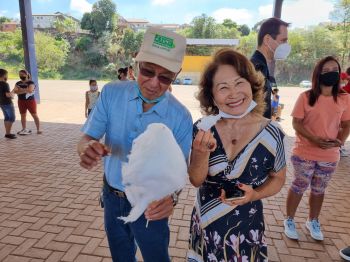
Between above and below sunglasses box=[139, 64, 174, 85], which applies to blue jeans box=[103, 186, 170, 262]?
below

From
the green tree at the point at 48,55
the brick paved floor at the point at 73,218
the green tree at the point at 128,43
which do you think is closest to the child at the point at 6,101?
the brick paved floor at the point at 73,218

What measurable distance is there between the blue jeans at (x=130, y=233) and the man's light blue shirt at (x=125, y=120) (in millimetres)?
136

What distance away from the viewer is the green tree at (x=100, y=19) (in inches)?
1821

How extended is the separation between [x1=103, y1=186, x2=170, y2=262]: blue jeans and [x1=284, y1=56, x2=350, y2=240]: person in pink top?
1.77 metres

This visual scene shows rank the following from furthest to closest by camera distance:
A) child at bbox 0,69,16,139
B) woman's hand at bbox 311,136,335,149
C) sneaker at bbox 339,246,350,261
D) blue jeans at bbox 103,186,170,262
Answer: child at bbox 0,69,16,139 → sneaker at bbox 339,246,350,261 → woman's hand at bbox 311,136,335,149 → blue jeans at bbox 103,186,170,262

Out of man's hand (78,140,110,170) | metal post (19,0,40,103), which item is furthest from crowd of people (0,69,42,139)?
Answer: man's hand (78,140,110,170)

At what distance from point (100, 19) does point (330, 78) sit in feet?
160

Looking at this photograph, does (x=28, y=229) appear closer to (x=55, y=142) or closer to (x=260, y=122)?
(x=260, y=122)

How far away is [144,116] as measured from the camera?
5.21 feet

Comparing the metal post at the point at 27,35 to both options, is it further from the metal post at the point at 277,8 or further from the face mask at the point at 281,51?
the face mask at the point at 281,51

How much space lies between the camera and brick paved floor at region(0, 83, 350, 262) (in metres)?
2.88

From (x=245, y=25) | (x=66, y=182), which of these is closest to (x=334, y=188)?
(x=66, y=182)

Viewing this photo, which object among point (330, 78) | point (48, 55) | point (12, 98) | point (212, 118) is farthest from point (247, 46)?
point (48, 55)

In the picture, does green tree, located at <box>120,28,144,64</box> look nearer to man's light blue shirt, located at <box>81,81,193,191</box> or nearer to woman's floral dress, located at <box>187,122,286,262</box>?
man's light blue shirt, located at <box>81,81,193,191</box>
